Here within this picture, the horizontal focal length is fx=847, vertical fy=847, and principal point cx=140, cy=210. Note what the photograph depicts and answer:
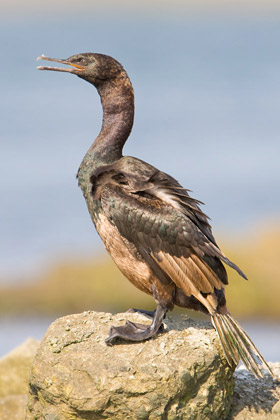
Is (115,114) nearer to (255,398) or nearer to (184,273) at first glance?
(184,273)

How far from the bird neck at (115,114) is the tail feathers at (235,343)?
7.68 feet

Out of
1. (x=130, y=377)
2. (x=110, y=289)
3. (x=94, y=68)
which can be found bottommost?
(x=130, y=377)

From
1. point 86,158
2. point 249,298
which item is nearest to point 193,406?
point 86,158

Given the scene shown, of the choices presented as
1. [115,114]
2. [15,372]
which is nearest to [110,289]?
[15,372]

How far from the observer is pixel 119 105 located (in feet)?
33.8

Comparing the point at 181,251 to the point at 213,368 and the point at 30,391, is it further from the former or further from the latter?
the point at 30,391

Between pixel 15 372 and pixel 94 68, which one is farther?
pixel 15 372

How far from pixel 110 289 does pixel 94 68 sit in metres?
Result: 12.0

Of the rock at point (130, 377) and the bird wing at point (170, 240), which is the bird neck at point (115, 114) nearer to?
the bird wing at point (170, 240)

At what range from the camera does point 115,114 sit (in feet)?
33.9

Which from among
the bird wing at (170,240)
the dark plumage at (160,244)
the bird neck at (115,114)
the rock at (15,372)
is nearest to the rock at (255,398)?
the dark plumage at (160,244)

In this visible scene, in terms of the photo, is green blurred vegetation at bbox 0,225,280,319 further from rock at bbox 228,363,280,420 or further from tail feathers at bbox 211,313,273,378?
tail feathers at bbox 211,313,273,378

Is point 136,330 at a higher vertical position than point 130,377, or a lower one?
higher

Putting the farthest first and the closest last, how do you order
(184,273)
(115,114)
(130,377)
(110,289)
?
(110,289)
(115,114)
(184,273)
(130,377)
